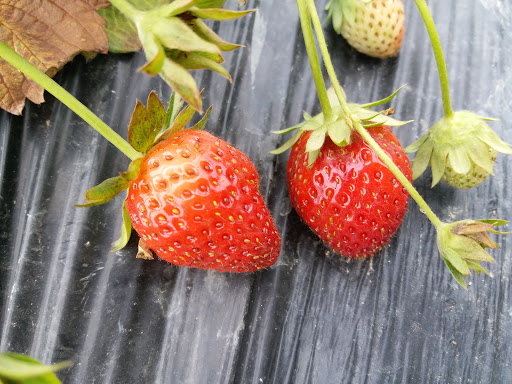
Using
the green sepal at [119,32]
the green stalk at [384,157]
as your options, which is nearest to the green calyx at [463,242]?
the green stalk at [384,157]

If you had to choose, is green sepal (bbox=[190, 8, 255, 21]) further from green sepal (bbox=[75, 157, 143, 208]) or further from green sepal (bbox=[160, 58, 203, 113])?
green sepal (bbox=[75, 157, 143, 208])

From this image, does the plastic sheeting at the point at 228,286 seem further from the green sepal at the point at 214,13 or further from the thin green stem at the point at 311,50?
the green sepal at the point at 214,13

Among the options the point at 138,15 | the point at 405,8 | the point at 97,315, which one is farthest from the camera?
the point at 405,8

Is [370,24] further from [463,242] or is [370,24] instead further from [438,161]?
[463,242]


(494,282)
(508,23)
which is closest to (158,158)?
(494,282)

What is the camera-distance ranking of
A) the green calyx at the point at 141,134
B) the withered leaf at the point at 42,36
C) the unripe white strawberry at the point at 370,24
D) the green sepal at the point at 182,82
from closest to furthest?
1. the green sepal at the point at 182,82
2. the green calyx at the point at 141,134
3. the withered leaf at the point at 42,36
4. the unripe white strawberry at the point at 370,24

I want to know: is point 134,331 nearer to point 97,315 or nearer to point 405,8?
point 97,315

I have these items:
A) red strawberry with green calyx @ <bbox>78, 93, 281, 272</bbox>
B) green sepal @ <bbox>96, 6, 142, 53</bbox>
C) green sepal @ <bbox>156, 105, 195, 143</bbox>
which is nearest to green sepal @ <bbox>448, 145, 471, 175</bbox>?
red strawberry with green calyx @ <bbox>78, 93, 281, 272</bbox>
